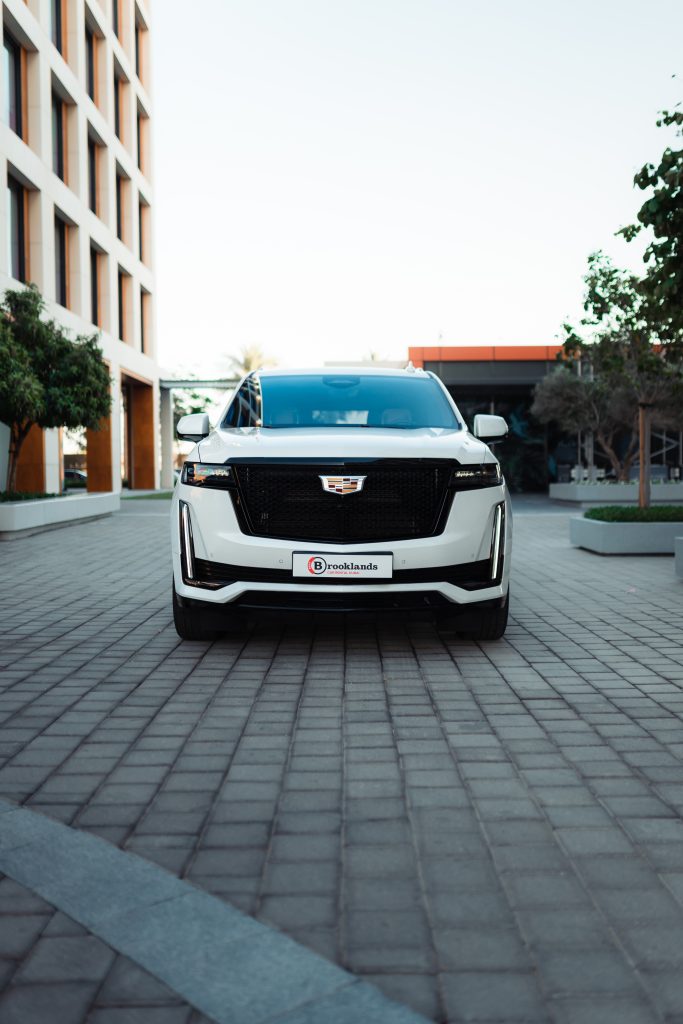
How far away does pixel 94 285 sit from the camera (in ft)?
104

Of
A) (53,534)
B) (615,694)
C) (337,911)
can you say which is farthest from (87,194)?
(337,911)

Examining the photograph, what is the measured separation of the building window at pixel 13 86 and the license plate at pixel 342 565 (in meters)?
20.5

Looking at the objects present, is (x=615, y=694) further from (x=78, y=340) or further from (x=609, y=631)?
(x=78, y=340)

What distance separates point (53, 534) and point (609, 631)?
1158 cm

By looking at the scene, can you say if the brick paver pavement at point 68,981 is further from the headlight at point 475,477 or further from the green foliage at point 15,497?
the green foliage at point 15,497

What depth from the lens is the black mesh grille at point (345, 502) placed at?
19.0ft

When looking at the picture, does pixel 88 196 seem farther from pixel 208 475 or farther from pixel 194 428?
pixel 208 475

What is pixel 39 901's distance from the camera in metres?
2.66

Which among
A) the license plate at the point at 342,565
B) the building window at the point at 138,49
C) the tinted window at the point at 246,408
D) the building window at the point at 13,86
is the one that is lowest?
the license plate at the point at 342,565

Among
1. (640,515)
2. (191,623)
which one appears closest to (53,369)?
(640,515)

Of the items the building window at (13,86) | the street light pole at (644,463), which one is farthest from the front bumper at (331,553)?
the building window at (13,86)

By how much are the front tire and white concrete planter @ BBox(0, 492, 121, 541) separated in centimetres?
944

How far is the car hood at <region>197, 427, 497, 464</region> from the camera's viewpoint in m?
5.84

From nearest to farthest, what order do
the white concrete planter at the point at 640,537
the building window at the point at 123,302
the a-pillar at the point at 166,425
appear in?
1. the white concrete planter at the point at 640,537
2. the building window at the point at 123,302
3. the a-pillar at the point at 166,425
